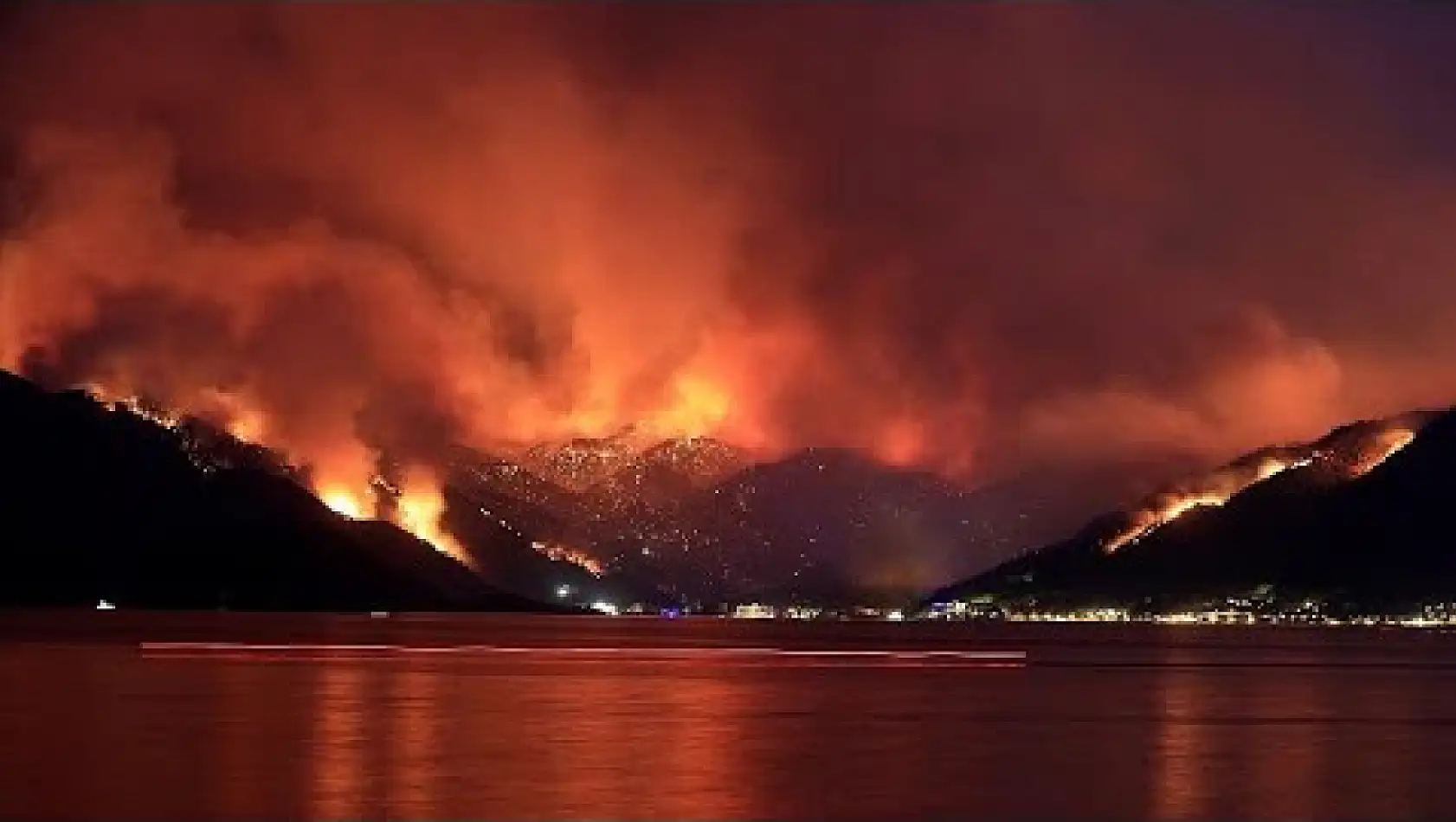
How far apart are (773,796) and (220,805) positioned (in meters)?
9.78

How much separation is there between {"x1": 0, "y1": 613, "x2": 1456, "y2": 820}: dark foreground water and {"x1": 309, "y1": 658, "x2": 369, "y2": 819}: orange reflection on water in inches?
5.3

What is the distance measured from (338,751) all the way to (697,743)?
8985mm

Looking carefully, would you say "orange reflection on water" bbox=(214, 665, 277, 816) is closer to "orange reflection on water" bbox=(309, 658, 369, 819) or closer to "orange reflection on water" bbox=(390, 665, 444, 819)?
"orange reflection on water" bbox=(309, 658, 369, 819)

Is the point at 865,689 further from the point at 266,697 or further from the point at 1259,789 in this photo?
the point at 1259,789

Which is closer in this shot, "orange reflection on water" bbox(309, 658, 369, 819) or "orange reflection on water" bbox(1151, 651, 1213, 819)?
"orange reflection on water" bbox(309, 658, 369, 819)

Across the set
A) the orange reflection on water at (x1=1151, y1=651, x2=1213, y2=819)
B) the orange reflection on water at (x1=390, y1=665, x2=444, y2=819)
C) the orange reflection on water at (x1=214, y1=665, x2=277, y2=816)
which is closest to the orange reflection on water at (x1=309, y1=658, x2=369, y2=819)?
the orange reflection on water at (x1=390, y1=665, x2=444, y2=819)

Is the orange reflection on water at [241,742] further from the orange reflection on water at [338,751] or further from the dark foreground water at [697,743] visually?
the orange reflection on water at [338,751]

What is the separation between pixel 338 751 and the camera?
1823 inches

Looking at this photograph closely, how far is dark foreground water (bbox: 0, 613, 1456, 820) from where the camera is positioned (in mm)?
37219

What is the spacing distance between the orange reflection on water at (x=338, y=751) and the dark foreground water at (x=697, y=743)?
14 cm

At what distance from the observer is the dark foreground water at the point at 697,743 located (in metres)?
37.2

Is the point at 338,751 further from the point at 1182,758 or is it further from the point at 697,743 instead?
the point at 1182,758

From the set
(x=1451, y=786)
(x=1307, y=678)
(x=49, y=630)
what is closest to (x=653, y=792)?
(x=1451, y=786)

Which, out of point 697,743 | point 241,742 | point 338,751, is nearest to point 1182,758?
point 697,743
